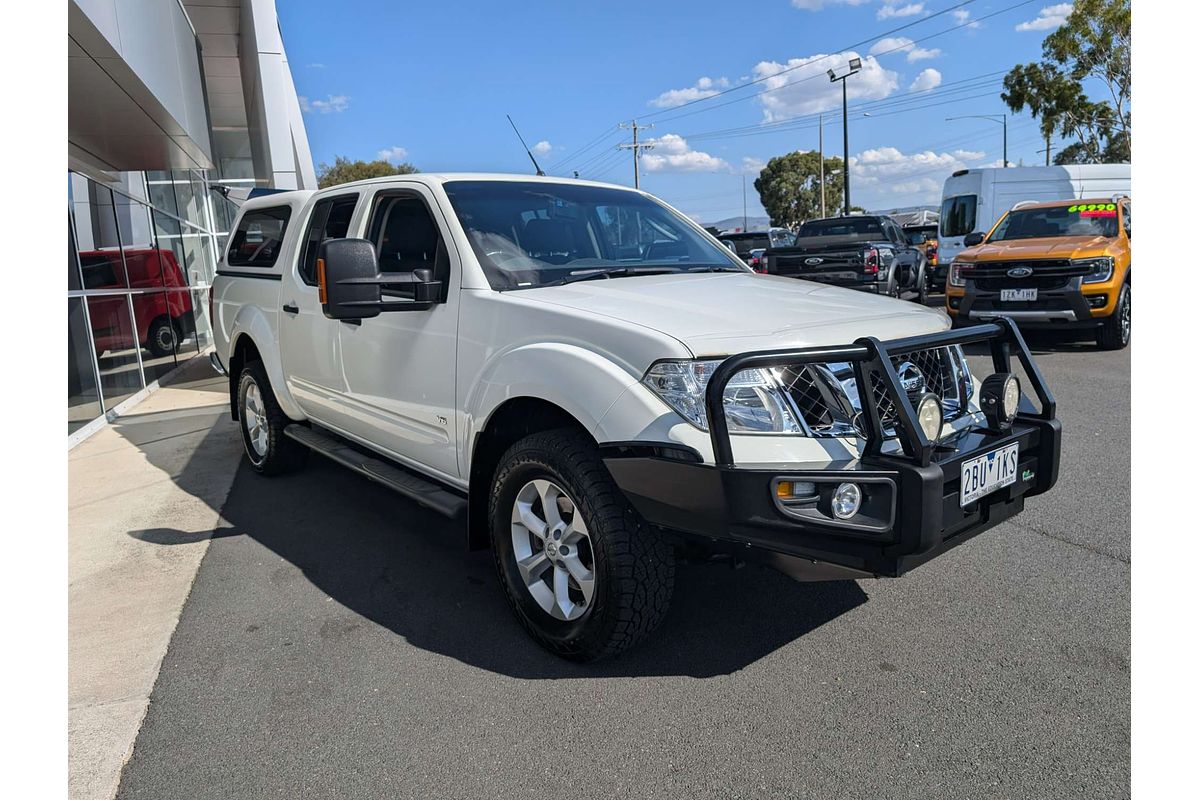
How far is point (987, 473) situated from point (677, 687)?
130 cm

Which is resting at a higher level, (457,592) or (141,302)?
(141,302)

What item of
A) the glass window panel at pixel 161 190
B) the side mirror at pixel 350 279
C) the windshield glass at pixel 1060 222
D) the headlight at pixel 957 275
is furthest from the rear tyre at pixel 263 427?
the glass window panel at pixel 161 190

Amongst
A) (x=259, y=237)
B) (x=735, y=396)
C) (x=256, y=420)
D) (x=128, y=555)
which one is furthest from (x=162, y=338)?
(x=735, y=396)

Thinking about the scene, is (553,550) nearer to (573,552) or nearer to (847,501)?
(573,552)

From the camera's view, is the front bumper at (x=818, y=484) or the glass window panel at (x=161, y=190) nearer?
the front bumper at (x=818, y=484)

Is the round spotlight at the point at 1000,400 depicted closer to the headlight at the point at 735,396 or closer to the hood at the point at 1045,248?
the headlight at the point at 735,396

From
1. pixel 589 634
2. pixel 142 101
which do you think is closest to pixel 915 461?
pixel 589 634

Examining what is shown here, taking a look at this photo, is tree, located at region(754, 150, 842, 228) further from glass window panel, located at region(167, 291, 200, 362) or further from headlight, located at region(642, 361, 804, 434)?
headlight, located at region(642, 361, 804, 434)

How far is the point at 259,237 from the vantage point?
571 centimetres

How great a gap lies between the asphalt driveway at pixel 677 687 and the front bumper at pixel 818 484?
59cm

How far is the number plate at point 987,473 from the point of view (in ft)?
8.80

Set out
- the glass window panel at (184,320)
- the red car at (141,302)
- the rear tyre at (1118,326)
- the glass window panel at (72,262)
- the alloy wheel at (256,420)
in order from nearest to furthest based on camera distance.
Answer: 1. the alloy wheel at (256,420)
2. the glass window panel at (72,262)
3. the red car at (141,302)
4. the rear tyre at (1118,326)
5. the glass window panel at (184,320)

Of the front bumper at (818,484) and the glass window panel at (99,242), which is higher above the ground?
the glass window panel at (99,242)

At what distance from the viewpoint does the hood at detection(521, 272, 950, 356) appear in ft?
9.02
